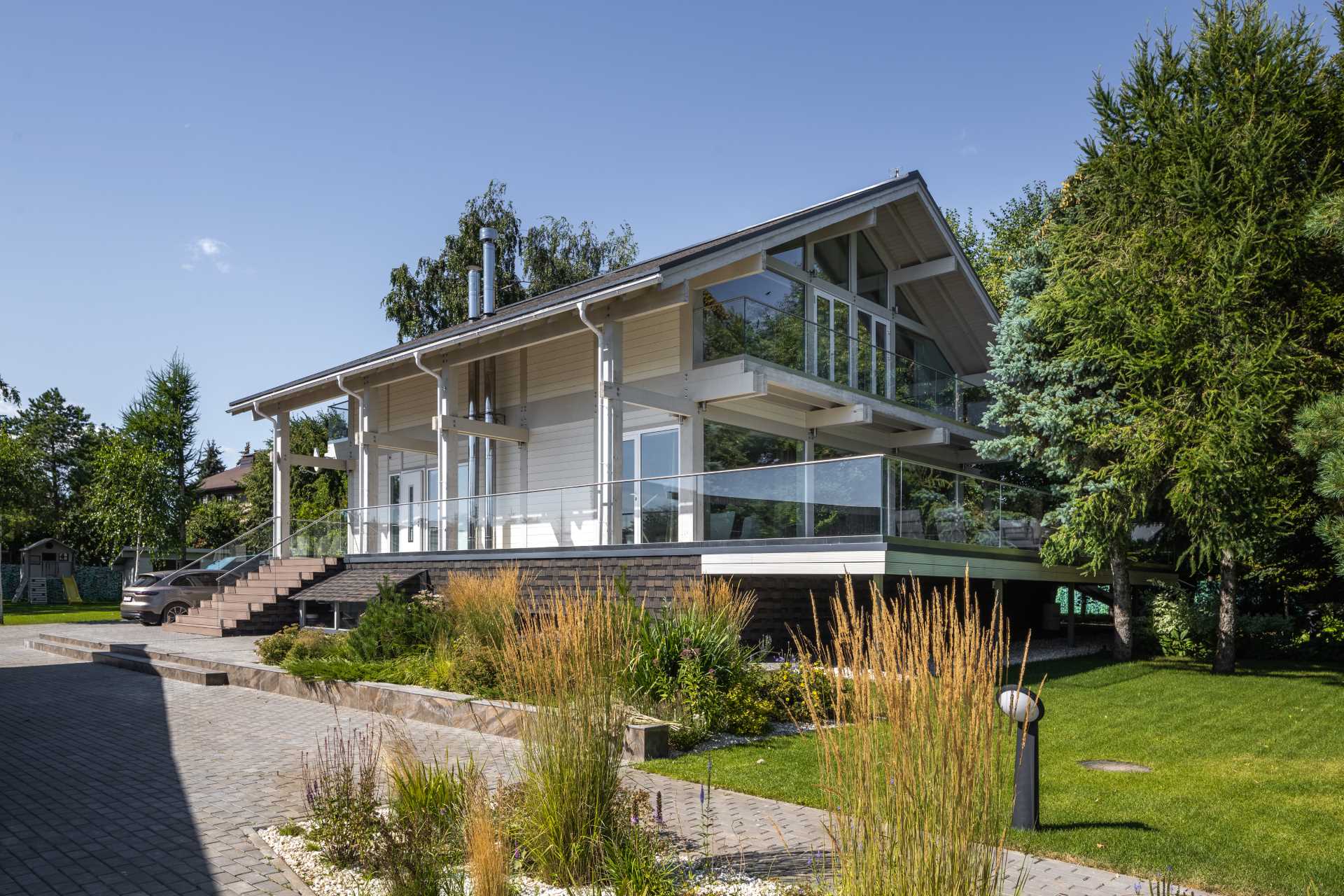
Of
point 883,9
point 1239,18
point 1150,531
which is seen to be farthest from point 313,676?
point 1150,531

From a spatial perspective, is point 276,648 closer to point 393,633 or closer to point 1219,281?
point 393,633

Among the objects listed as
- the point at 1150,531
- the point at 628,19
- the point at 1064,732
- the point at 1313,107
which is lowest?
the point at 1064,732

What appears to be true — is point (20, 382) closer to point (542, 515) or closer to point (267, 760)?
point (542, 515)

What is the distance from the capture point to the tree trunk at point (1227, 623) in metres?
13.7

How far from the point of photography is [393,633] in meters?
12.2

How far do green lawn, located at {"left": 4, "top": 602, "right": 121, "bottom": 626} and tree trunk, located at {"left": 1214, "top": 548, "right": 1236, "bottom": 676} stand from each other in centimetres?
2595

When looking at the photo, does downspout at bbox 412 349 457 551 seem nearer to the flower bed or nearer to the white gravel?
the flower bed

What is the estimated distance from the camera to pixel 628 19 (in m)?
16.1

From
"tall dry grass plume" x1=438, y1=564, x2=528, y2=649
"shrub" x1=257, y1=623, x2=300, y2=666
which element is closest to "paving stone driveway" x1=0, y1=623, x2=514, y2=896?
"shrub" x1=257, y1=623, x2=300, y2=666

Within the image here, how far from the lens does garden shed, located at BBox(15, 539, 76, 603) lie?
3641 cm

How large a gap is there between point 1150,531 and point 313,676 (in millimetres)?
17455

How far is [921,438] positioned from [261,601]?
47.4 feet

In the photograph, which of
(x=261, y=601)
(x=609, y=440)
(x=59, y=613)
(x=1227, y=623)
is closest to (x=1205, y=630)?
(x=1227, y=623)

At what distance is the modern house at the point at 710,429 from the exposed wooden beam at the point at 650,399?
0.04 metres
